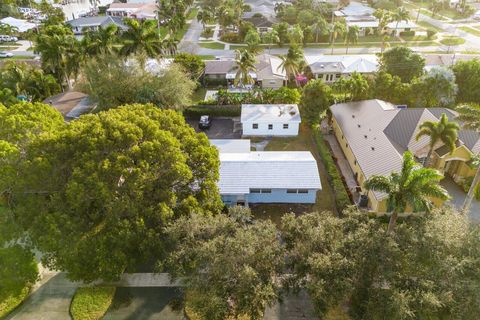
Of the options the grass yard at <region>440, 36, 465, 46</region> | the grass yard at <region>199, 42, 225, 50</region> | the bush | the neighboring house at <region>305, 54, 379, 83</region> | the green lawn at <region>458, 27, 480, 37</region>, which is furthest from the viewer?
the green lawn at <region>458, 27, 480, 37</region>

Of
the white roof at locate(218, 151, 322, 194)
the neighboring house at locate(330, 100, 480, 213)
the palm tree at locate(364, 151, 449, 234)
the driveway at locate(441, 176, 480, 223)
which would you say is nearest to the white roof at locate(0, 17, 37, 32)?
the white roof at locate(218, 151, 322, 194)

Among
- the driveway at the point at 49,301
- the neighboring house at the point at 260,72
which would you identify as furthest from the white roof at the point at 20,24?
the driveway at the point at 49,301

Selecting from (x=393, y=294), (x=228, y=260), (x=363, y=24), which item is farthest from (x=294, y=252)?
(x=363, y=24)

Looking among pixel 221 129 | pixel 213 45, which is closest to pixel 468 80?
pixel 221 129

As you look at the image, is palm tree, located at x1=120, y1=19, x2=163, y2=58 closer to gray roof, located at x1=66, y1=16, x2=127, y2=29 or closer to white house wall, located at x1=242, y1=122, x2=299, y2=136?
white house wall, located at x1=242, y1=122, x2=299, y2=136

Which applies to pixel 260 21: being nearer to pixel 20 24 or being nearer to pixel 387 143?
pixel 20 24

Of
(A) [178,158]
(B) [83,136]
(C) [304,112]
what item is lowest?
(C) [304,112]

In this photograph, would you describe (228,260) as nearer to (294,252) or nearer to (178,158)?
(294,252)
